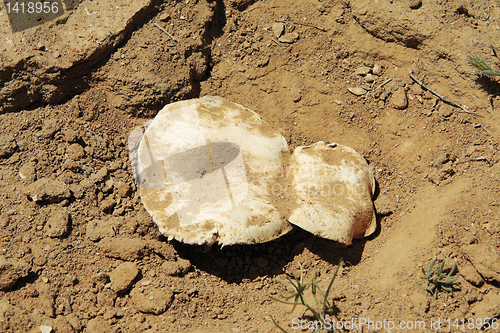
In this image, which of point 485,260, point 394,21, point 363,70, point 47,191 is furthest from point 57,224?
point 394,21

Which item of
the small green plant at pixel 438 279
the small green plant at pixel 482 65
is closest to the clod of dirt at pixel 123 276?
the small green plant at pixel 438 279

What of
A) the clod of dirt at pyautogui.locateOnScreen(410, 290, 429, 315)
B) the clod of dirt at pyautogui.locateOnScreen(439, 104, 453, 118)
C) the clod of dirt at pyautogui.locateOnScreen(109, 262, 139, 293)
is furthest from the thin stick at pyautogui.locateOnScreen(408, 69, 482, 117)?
the clod of dirt at pyautogui.locateOnScreen(109, 262, 139, 293)

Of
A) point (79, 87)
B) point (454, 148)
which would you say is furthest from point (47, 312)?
point (454, 148)

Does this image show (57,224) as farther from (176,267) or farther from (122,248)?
(176,267)

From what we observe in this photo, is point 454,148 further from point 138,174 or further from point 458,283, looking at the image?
point 138,174

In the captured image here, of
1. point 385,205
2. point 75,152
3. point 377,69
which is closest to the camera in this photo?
point 75,152

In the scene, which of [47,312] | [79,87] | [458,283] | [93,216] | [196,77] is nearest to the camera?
[47,312]
